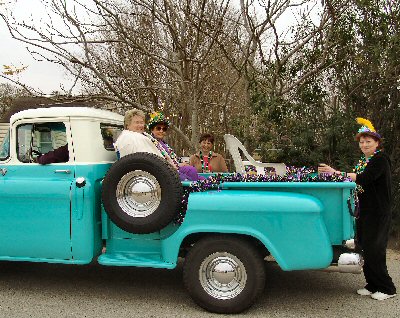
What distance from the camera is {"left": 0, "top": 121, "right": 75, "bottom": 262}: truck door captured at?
4.00m

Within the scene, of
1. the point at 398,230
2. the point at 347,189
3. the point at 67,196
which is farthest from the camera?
the point at 398,230

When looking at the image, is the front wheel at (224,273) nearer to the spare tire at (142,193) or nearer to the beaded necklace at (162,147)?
the spare tire at (142,193)

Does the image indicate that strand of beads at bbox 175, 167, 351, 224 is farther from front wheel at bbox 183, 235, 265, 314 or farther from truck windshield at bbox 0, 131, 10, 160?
truck windshield at bbox 0, 131, 10, 160

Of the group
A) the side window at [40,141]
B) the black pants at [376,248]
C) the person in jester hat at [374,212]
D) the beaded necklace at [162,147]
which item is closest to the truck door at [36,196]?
the side window at [40,141]

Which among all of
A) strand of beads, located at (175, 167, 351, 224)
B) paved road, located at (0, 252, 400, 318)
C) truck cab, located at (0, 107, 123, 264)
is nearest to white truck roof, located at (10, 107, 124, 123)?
truck cab, located at (0, 107, 123, 264)

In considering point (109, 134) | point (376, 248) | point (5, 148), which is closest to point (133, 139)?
point (109, 134)

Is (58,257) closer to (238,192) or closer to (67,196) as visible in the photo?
(67,196)

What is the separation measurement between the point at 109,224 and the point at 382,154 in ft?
8.89

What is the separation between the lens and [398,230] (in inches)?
253

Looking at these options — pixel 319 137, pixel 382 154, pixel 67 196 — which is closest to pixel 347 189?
pixel 382 154

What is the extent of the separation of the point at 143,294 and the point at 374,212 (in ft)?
7.89

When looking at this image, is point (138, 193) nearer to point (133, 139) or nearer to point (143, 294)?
point (133, 139)

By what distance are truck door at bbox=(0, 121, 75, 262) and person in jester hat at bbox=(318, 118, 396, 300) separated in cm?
246

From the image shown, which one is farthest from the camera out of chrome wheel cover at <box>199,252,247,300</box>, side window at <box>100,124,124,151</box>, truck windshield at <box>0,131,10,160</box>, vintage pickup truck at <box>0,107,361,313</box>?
side window at <box>100,124,124,151</box>
